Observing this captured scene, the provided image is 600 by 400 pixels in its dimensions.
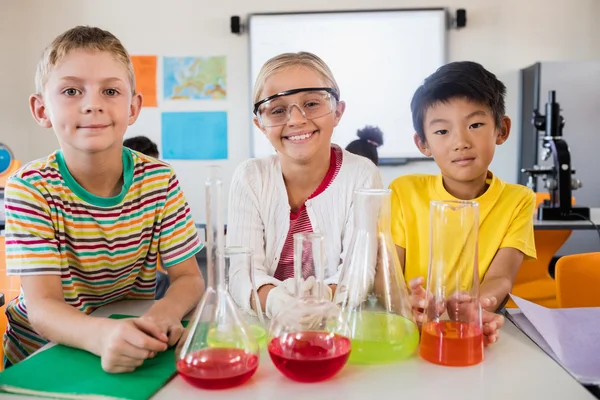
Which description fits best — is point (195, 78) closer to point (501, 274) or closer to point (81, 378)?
point (501, 274)

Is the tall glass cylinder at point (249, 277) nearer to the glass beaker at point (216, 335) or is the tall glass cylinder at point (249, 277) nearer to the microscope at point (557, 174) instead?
the glass beaker at point (216, 335)

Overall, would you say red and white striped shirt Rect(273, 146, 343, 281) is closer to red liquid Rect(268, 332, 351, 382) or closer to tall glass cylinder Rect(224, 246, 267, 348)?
tall glass cylinder Rect(224, 246, 267, 348)

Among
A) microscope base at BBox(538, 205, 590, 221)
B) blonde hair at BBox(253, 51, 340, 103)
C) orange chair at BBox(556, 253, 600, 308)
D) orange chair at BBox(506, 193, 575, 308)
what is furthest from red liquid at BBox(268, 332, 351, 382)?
microscope base at BBox(538, 205, 590, 221)

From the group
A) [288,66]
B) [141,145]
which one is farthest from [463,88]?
[141,145]

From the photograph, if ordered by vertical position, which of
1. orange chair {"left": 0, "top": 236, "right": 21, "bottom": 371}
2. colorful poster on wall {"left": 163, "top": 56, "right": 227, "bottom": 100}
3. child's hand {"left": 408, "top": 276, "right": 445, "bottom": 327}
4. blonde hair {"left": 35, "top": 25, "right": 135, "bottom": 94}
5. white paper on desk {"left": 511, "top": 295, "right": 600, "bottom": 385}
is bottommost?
orange chair {"left": 0, "top": 236, "right": 21, "bottom": 371}

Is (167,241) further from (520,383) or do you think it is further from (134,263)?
(520,383)

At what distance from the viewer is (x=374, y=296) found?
77 cm

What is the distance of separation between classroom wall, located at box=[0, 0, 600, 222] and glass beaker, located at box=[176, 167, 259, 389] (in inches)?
145

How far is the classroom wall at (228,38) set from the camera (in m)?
4.42

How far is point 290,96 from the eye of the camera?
1282mm

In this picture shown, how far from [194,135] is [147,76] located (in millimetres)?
672

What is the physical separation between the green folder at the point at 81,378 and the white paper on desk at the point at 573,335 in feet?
1.95

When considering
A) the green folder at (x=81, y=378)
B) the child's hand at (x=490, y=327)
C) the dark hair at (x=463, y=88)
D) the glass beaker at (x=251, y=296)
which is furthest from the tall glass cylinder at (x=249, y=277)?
the dark hair at (x=463, y=88)

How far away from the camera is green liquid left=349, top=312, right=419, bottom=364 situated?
76 cm
